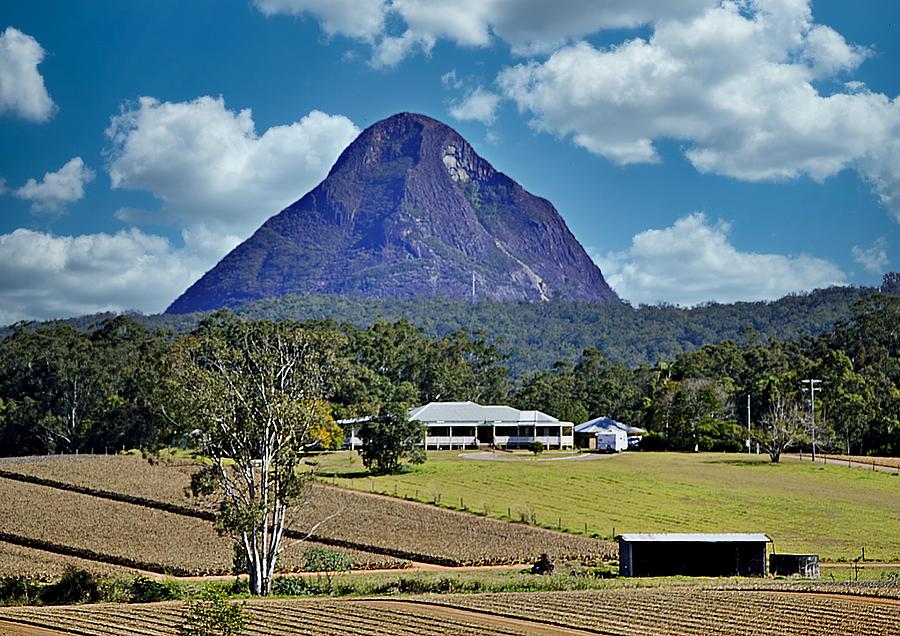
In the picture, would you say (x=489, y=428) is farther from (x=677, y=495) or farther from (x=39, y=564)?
(x=39, y=564)

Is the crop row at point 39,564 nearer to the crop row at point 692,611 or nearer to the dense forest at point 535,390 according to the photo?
the crop row at point 692,611

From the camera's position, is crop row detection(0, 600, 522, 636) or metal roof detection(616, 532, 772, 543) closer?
crop row detection(0, 600, 522, 636)

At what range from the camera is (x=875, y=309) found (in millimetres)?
137875

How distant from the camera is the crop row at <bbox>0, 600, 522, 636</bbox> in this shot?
1035 inches

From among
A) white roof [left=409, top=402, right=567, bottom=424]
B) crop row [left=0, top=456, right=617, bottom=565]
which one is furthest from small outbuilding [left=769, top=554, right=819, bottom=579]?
white roof [left=409, top=402, right=567, bottom=424]

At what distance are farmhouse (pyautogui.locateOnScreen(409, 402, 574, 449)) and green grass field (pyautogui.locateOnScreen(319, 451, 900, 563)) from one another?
16.5m

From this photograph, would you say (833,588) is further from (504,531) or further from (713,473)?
(713,473)

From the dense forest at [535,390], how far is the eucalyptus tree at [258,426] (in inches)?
772

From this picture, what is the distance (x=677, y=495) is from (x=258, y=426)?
29188mm

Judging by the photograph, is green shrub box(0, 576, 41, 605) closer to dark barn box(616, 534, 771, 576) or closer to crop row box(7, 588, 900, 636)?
crop row box(7, 588, 900, 636)

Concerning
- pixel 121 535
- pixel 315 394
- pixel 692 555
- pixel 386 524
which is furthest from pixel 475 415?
pixel 315 394

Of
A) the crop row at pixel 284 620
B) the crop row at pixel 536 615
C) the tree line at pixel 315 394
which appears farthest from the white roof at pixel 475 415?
the crop row at pixel 284 620

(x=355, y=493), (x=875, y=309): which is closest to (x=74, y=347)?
(x=355, y=493)

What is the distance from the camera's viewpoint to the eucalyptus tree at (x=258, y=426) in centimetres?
3491
